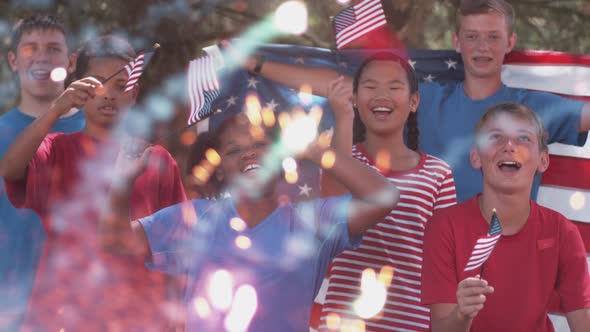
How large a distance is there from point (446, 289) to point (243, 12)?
3.93 meters

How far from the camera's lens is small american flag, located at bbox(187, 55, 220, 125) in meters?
3.82

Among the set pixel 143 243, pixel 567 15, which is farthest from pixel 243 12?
pixel 143 243

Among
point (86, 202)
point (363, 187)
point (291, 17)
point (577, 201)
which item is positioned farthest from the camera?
point (291, 17)

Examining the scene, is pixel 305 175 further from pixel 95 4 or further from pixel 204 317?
pixel 95 4

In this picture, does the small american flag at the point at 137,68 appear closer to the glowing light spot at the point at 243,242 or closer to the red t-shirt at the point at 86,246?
the red t-shirt at the point at 86,246

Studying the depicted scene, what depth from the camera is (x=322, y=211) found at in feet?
9.73

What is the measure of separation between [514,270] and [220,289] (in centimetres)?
99

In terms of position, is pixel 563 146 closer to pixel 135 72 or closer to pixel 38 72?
pixel 135 72

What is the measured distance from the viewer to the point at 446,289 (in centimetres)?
288

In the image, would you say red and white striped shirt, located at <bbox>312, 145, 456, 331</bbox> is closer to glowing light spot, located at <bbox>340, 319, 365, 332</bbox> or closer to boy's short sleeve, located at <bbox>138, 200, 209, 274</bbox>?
glowing light spot, located at <bbox>340, 319, 365, 332</bbox>

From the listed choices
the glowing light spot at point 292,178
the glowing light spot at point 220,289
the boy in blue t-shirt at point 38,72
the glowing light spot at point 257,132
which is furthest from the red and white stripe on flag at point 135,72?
the glowing light spot at point 292,178

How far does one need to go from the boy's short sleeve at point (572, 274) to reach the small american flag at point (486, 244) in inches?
18.1

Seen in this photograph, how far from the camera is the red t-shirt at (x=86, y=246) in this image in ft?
11.1

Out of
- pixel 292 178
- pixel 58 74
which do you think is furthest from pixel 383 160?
pixel 58 74
